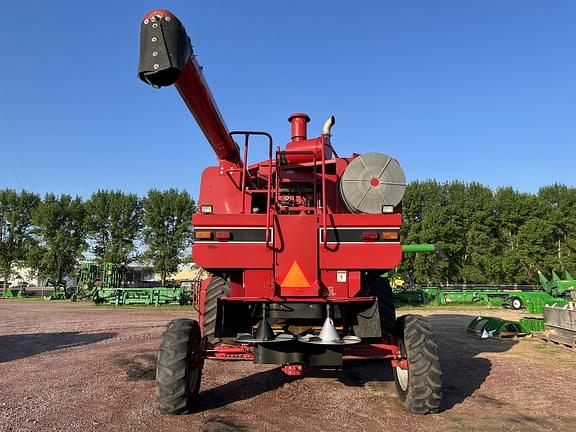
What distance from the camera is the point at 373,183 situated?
5.54 meters

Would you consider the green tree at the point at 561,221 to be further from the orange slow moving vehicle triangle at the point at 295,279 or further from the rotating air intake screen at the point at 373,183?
the orange slow moving vehicle triangle at the point at 295,279

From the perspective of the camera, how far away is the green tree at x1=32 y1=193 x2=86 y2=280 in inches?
1831

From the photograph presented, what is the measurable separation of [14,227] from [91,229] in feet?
28.6

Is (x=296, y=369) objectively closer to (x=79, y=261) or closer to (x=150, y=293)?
(x=150, y=293)

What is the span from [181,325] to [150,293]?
23.8 metres

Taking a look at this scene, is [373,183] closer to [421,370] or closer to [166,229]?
[421,370]

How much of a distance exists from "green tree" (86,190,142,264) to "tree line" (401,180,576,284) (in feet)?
97.8

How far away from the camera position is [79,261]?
157ft

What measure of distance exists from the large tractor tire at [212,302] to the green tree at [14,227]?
156 ft

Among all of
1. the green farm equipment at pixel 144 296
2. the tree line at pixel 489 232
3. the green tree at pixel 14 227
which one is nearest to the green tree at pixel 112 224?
the green tree at pixel 14 227

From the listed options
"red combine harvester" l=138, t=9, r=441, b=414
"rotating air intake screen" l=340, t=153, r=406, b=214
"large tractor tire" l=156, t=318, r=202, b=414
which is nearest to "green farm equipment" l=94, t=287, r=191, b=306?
"red combine harvester" l=138, t=9, r=441, b=414

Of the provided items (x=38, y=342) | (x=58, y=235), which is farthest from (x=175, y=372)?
(x=58, y=235)

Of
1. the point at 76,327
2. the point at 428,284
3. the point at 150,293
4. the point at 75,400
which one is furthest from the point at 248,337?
the point at 428,284

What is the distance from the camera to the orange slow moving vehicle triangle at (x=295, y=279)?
5.34 metres
